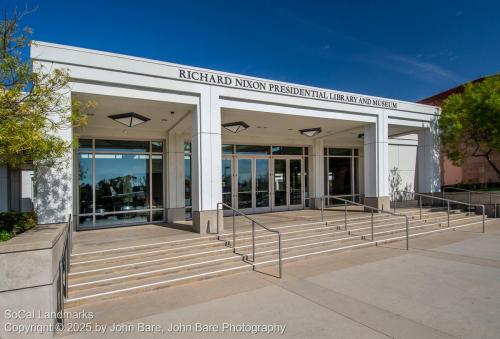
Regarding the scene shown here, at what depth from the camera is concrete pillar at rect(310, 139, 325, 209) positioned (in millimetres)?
15453

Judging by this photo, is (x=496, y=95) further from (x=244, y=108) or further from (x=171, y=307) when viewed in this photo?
(x=171, y=307)

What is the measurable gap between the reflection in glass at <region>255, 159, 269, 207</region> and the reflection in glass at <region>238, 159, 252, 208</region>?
348 mm

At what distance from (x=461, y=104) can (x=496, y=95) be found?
4.69ft

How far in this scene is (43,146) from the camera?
178 inches

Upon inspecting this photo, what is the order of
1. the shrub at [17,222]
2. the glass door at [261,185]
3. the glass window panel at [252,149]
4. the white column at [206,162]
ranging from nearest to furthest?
the shrub at [17,222] → the white column at [206,162] → the glass window panel at [252,149] → the glass door at [261,185]

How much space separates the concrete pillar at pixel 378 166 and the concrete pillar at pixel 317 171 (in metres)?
2.95

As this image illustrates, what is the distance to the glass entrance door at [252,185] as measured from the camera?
13.7 meters

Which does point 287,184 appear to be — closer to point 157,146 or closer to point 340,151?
point 340,151

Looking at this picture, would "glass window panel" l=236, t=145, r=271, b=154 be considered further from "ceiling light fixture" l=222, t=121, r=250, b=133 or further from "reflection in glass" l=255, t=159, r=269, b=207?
"ceiling light fixture" l=222, t=121, r=250, b=133

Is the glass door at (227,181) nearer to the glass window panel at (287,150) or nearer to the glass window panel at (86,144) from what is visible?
the glass window panel at (287,150)

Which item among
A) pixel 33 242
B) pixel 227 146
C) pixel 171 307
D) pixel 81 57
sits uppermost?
pixel 81 57

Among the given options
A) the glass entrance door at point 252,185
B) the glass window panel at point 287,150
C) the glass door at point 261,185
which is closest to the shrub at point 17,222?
the glass entrance door at point 252,185

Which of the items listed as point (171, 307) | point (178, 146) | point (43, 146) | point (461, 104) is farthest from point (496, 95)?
point (43, 146)

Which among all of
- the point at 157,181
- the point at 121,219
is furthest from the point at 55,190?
the point at 157,181
